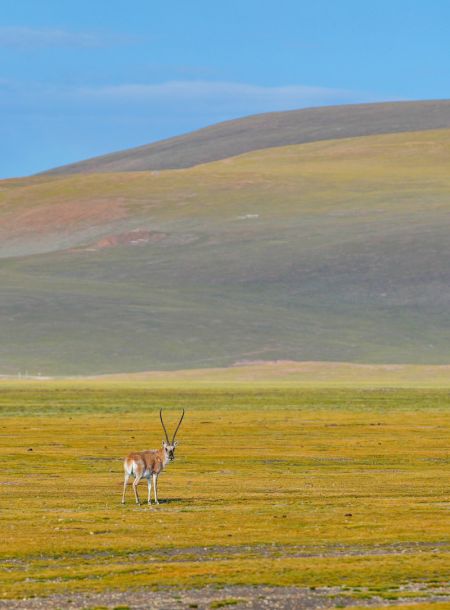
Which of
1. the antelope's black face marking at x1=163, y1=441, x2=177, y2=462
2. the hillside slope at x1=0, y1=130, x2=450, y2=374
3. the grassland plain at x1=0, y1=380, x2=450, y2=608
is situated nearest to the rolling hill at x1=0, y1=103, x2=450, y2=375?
the hillside slope at x1=0, y1=130, x2=450, y2=374

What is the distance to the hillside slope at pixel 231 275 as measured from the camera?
130 metres

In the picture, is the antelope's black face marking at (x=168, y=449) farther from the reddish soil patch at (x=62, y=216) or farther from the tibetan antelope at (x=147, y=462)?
the reddish soil patch at (x=62, y=216)

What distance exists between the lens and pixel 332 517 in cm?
2591

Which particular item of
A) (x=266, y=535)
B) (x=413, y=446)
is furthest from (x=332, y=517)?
(x=413, y=446)

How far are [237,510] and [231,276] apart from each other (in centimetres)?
12845

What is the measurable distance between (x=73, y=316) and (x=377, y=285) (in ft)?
111

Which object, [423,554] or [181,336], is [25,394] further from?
[423,554]

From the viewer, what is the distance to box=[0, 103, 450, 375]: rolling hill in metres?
130

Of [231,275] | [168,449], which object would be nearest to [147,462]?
[168,449]

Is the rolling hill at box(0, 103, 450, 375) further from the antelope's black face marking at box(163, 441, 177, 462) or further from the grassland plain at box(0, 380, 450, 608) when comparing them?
the antelope's black face marking at box(163, 441, 177, 462)

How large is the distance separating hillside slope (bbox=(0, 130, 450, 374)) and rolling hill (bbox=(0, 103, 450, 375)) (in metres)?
0.23

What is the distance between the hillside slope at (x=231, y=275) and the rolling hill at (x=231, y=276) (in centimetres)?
23

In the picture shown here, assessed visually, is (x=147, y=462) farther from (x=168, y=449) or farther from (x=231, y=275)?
(x=231, y=275)

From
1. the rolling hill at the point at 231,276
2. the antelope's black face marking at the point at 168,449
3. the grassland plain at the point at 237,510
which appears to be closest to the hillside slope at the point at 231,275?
the rolling hill at the point at 231,276
